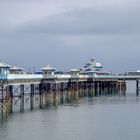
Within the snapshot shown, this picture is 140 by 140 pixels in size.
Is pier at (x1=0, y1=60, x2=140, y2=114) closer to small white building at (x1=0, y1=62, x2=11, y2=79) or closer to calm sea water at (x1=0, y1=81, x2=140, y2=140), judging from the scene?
small white building at (x1=0, y1=62, x2=11, y2=79)

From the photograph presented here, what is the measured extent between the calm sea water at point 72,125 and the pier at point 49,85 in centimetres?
445

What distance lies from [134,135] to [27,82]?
33738 mm

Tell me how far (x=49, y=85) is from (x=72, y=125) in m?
35.3

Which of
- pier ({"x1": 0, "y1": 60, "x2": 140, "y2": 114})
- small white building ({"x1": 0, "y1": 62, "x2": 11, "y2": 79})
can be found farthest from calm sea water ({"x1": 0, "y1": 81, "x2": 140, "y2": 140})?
small white building ({"x1": 0, "y1": 62, "x2": 11, "y2": 79})

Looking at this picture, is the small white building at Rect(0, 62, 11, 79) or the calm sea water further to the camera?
the small white building at Rect(0, 62, 11, 79)

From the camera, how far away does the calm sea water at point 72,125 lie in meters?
54.3

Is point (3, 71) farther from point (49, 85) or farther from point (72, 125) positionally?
point (49, 85)

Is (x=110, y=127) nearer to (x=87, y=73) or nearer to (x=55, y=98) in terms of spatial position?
(x=55, y=98)

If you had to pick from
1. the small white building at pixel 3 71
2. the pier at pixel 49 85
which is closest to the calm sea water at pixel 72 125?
the pier at pixel 49 85

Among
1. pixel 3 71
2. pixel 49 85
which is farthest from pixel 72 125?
pixel 49 85

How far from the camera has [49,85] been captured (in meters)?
97.4

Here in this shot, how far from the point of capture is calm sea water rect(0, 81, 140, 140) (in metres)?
54.3

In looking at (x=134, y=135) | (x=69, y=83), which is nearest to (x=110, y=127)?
(x=134, y=135)

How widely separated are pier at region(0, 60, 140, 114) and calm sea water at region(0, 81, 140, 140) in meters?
4.45
